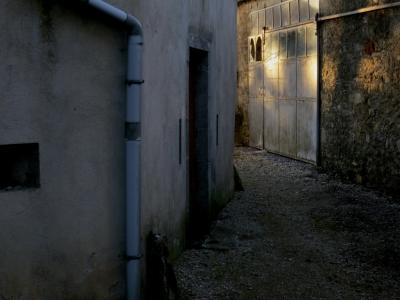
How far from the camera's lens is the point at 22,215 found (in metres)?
2.95

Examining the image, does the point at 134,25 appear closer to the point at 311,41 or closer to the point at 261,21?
the point at 311,41

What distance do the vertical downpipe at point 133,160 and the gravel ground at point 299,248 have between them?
2.61 feet

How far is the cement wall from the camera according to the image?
9.46ft

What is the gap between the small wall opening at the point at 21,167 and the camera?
3051 mm

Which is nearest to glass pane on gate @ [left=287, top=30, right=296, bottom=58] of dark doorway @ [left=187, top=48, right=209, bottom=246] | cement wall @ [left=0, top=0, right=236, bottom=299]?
dark doorway @ [left=187, top=48, right=209, bottom=246]

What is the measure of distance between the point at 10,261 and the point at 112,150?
1.05 meters

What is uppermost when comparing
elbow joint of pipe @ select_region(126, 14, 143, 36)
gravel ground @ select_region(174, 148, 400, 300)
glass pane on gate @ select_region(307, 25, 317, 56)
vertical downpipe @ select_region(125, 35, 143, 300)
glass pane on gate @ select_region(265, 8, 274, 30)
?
glass pane on gate @ select_region(265, 8, 274, 30)

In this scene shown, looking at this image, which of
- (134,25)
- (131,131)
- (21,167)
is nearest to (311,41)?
(134,25)

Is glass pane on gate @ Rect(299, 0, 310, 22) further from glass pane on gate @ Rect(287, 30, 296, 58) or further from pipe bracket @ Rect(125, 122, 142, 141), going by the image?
pipe bracket @ Rect(125, 122, 142, 141)

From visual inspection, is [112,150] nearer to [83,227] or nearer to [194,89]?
[83,227]

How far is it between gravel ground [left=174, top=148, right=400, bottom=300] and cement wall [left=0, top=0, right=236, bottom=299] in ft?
2.76

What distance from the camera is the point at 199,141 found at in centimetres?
650

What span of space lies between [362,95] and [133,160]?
622 centimetres

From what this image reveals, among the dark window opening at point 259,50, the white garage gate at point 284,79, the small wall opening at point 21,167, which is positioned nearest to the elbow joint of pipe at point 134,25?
the small wall opening at point 21,167
